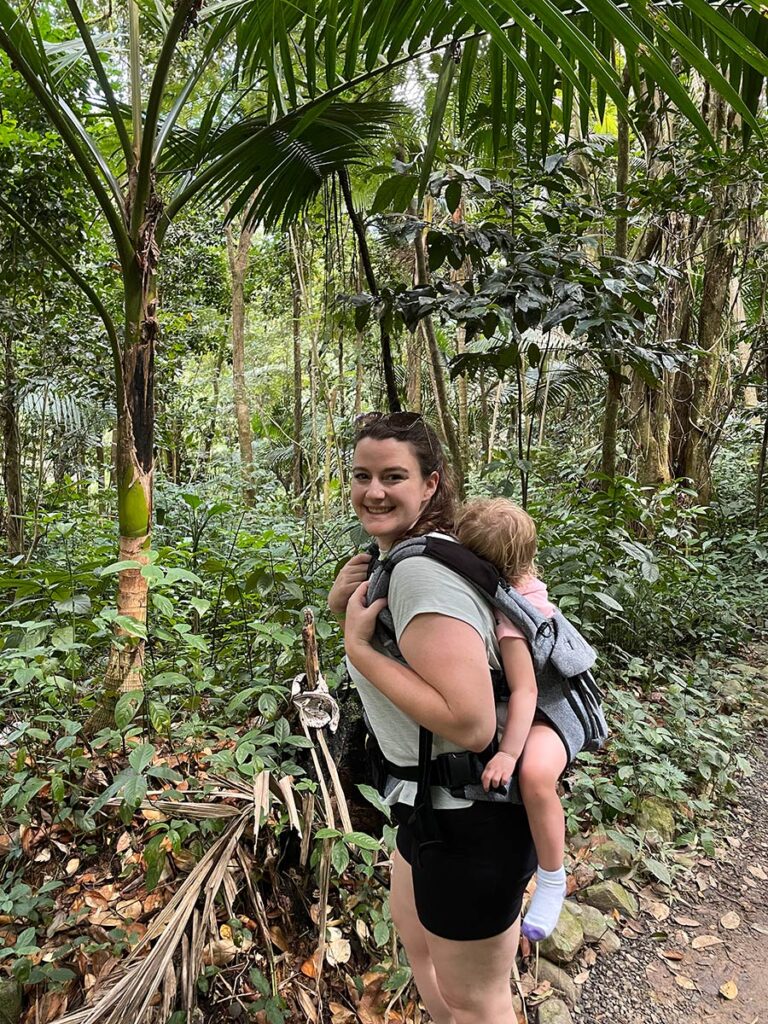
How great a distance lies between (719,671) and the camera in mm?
4488

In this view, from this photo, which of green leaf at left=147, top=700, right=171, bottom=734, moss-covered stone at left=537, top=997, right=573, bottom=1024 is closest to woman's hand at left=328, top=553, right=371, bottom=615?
green leaf at left=147, top=700, right=171, bottom=734

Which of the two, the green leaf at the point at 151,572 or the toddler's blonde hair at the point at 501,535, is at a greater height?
the toddler's blonde hair at the point at 501,535

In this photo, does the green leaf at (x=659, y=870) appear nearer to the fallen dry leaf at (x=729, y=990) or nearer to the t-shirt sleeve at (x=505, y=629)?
the fallen dry leaf at (x=729, y=990)

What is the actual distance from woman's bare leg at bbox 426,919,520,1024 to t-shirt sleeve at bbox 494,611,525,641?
659mm

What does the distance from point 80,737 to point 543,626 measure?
6.72 ft

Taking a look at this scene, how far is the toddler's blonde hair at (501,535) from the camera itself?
1.44 meters

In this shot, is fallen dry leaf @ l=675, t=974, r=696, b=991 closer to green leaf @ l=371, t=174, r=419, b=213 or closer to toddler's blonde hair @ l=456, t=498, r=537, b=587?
toddler's blonde hair @ l=456, t=498, r=537, b=587

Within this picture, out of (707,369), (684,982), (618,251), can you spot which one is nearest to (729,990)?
(684,982)

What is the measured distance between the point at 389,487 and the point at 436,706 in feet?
1.69

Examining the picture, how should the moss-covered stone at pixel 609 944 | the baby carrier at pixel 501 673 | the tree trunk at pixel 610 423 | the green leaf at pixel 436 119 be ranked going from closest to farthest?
the baby carrier at pixel 501 673
the green leaf at pixel 436 119
the moss-covered stone at pixel 609 944
the tree trunk at pixel 610 423

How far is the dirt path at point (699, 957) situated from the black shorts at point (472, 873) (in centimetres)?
137

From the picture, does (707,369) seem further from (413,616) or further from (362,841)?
(413,616)

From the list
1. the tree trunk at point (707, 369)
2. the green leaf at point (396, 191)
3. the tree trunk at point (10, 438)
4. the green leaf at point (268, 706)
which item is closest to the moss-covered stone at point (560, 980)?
the green leaf at point (268, 706)

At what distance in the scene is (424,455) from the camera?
59.6 inches
